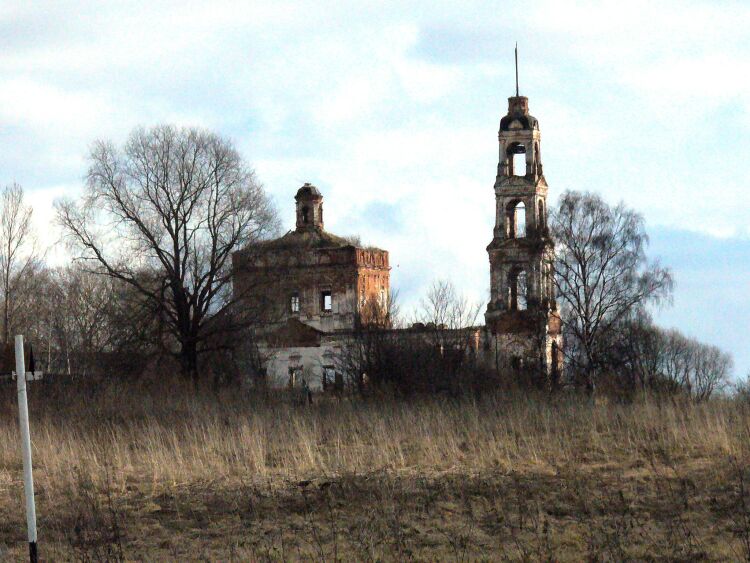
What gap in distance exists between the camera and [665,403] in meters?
21.8

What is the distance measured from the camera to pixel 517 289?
4759cm

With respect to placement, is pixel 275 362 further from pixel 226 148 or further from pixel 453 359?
pixel 453 359

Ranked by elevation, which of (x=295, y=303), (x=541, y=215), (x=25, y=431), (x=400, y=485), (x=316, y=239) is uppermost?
(x=541, y=215)

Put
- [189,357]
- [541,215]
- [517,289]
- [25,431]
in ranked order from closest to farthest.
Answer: [25,431], [189,357], [517,289], [541,215]

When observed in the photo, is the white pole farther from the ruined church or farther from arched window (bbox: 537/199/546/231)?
arched window (bbox: 537/199/546/231)

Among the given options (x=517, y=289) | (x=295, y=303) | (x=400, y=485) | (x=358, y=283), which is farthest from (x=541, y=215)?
(x=400, y=485)

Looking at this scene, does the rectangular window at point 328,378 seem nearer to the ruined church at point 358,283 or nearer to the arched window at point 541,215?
the ruined church at point 358,283

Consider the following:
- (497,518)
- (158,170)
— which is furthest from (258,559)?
(158,170)

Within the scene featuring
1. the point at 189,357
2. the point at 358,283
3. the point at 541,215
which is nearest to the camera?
the point at 189,357

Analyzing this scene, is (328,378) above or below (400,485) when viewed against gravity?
above

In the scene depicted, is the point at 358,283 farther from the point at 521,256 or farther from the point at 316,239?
the point at 521,256

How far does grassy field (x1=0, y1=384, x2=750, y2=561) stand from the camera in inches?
477

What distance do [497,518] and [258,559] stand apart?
2.68 meters

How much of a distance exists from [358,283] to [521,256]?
8247mm
